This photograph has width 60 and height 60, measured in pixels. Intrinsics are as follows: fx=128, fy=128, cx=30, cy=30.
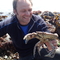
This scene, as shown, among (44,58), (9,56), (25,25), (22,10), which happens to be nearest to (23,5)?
(22,10)

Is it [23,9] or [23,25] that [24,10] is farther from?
[23,25]

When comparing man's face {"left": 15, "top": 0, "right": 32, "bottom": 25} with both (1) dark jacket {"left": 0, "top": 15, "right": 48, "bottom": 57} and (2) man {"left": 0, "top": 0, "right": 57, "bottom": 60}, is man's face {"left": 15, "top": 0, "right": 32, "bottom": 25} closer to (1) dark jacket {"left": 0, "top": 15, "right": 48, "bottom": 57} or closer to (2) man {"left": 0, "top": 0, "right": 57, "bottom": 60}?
(2) man {"left": 0, "top": 0, "right": 57, "bottom": 60}

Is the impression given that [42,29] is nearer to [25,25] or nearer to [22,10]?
[25,25]

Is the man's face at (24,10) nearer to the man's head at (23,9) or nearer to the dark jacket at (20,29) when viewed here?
the man's head at (23,9)

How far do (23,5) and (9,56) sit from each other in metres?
4.35

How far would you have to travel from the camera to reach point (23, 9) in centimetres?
332

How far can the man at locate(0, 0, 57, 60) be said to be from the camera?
3.36 meters

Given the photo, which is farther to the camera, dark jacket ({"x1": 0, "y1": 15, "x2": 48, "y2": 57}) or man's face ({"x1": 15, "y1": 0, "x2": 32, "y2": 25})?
dark jacket ({"x1": 0, "y1": 15, "x2": 48, "y2": 57})

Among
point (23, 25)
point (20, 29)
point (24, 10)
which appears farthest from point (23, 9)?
point (20, 29)

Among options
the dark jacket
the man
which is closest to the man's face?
the man

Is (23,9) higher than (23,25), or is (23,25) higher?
(23,9)

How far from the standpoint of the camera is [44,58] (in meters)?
3.66

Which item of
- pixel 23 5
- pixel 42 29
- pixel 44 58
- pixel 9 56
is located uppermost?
pixel 23 5

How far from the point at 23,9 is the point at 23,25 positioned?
1.61 feet
